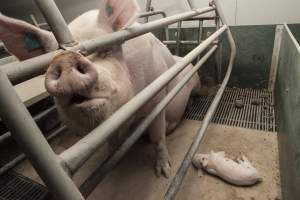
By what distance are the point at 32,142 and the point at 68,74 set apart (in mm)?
235

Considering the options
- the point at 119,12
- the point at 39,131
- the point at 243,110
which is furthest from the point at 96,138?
the point at 243,110

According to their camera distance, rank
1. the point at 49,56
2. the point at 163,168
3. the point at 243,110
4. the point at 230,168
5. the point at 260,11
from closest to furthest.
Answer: the point at 49,56, the point at 230,168, the point at 163,168, the point at 243,110, the point at 260,11

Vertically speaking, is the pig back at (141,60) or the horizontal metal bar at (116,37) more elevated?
the horizontal metal bar at (116,37)

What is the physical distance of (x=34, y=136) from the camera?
465 mm

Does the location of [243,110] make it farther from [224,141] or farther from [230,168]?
[230,168]

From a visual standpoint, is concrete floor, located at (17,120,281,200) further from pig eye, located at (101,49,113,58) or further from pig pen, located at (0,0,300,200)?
pig eye, located at (101,49,113,58)

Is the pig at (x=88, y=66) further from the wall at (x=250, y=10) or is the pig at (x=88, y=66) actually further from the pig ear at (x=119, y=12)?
the wall at (x=250, y=10)

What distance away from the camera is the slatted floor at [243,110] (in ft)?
7.30

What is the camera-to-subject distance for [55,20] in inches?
25.1

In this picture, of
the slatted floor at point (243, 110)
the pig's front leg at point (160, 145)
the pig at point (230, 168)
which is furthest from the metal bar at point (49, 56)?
the slatted floor at point (243, 110)

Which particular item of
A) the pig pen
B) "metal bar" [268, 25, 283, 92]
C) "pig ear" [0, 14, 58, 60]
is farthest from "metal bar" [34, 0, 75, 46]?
"metal bar" [268, 25, 283, 92]

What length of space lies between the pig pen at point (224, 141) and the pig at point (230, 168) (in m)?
0.05

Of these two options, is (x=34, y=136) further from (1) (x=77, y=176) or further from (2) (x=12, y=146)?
(2) (x=12, y=146)

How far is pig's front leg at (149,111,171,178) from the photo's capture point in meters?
1.72
